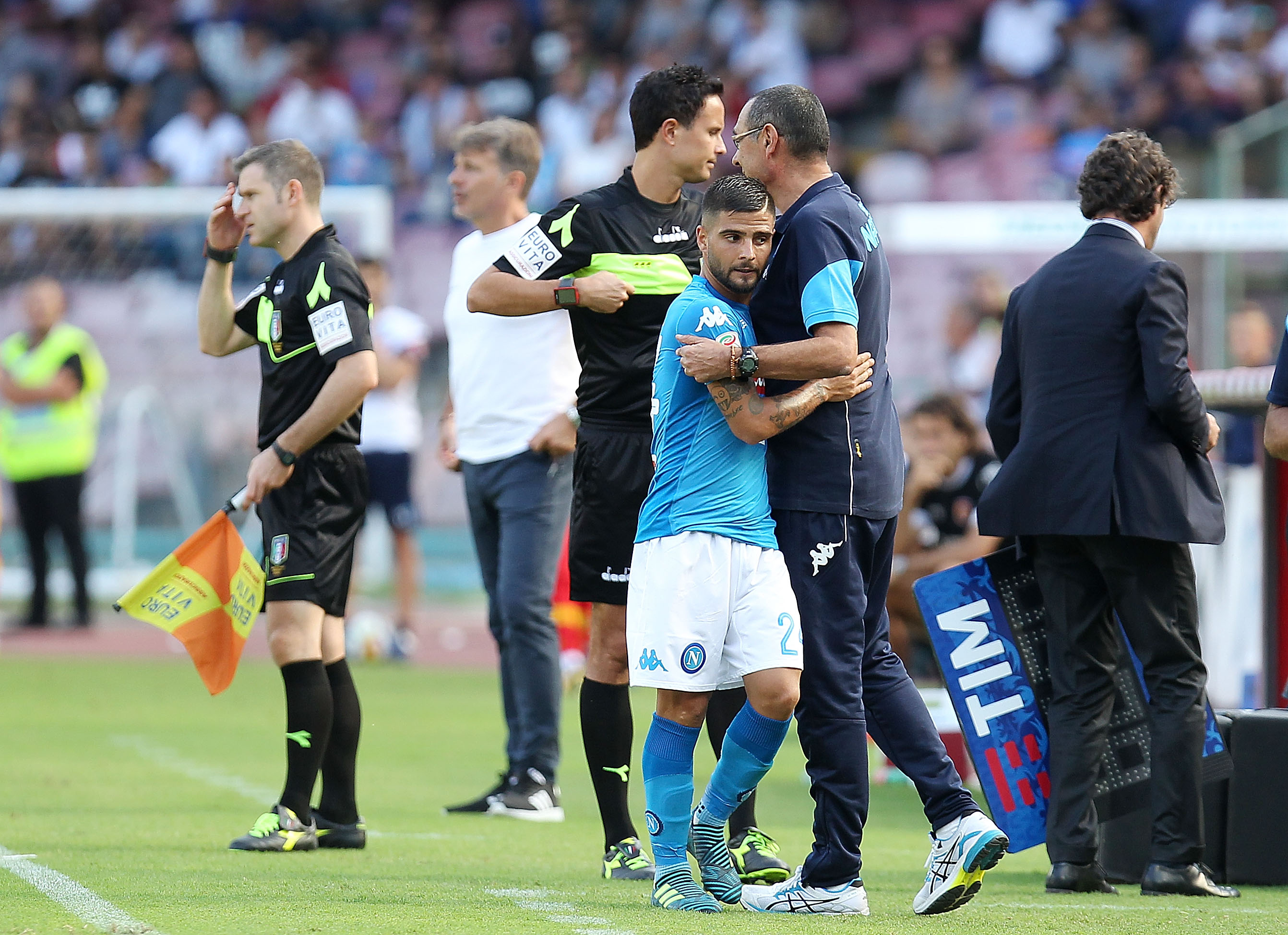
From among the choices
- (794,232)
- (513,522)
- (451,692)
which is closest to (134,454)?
(451,692)

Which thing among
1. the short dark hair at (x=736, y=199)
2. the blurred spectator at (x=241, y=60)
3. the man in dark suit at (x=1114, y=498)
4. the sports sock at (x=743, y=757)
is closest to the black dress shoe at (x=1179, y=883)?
the man in dark suit at (x=1114, y=498)

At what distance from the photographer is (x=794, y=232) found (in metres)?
4.46

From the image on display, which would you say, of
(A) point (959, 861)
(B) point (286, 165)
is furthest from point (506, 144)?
(A) point (959, 861)

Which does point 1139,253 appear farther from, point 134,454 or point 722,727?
point 134,454

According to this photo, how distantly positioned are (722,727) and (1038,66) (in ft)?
50.3

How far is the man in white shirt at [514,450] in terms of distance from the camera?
6.57m

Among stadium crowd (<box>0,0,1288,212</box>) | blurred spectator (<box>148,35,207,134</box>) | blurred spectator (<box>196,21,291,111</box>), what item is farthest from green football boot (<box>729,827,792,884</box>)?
blurred spectator (<box>196,21,291,111</box>)

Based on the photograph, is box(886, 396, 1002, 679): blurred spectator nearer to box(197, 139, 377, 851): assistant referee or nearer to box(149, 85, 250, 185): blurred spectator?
box(197, 139, 377, 851): assistant referee

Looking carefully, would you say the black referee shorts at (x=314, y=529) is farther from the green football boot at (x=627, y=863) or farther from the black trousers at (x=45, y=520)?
the black trousers at (x=45, y=520)

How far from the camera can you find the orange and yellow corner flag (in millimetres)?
5613

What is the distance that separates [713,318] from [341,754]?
2080 mm

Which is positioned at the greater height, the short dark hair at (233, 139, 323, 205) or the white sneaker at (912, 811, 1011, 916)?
the short dark hair at (233, 139, 323, 205)

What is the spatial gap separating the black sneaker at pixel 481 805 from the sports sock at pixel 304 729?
1.10 metres

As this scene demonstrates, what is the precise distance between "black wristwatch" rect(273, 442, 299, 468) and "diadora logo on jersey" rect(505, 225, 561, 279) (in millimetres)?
904
